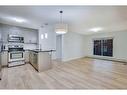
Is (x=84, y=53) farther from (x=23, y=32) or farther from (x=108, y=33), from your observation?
(x=23, y=32)

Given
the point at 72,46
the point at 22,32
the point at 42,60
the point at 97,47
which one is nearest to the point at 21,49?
the point at 22,32

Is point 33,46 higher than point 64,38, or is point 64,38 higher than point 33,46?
point 64,38

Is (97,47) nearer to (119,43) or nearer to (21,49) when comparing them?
(119,43)

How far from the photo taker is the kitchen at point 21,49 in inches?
157

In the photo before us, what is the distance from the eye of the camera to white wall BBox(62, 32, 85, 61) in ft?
21.7

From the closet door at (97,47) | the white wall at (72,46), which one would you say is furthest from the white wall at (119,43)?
the white wall at (72,46)

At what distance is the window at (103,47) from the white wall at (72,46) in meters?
1.27

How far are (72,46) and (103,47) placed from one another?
8.41ft

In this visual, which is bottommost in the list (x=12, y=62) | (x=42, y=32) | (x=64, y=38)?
(x=12, y=62)

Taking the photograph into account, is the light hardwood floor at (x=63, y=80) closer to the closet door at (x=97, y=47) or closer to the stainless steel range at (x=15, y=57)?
the stainless steel range at (x=15, y=57)
